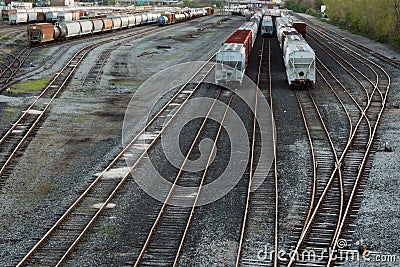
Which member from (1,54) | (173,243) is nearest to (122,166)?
(173,243)

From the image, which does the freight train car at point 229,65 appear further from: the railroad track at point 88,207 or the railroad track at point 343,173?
the railroad track at point 88,207

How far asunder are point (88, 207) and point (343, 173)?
7818 mm

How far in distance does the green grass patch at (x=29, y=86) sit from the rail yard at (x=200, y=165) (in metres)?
0.10

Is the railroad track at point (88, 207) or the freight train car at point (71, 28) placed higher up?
the freight train car at point (71, 28)

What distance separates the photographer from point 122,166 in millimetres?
17781

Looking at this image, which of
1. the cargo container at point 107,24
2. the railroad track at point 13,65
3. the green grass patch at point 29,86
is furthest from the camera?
the cargo container at point 107,24

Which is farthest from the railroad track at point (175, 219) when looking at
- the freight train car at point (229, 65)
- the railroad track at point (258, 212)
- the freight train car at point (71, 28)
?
the freight train car at point (71, 28)

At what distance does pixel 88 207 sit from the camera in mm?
14719

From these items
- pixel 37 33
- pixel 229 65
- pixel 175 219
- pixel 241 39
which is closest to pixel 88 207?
pixel 175 219

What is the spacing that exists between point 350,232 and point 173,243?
4.18 m

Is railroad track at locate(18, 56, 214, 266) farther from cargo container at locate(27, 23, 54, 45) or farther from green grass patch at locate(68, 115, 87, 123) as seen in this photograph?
cargo container at locate(27, 23, 54, 45)

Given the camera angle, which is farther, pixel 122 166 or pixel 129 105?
pixel 129 105

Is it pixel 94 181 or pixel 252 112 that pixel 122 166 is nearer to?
pixel 94 181

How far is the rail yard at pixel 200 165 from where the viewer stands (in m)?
12.7
